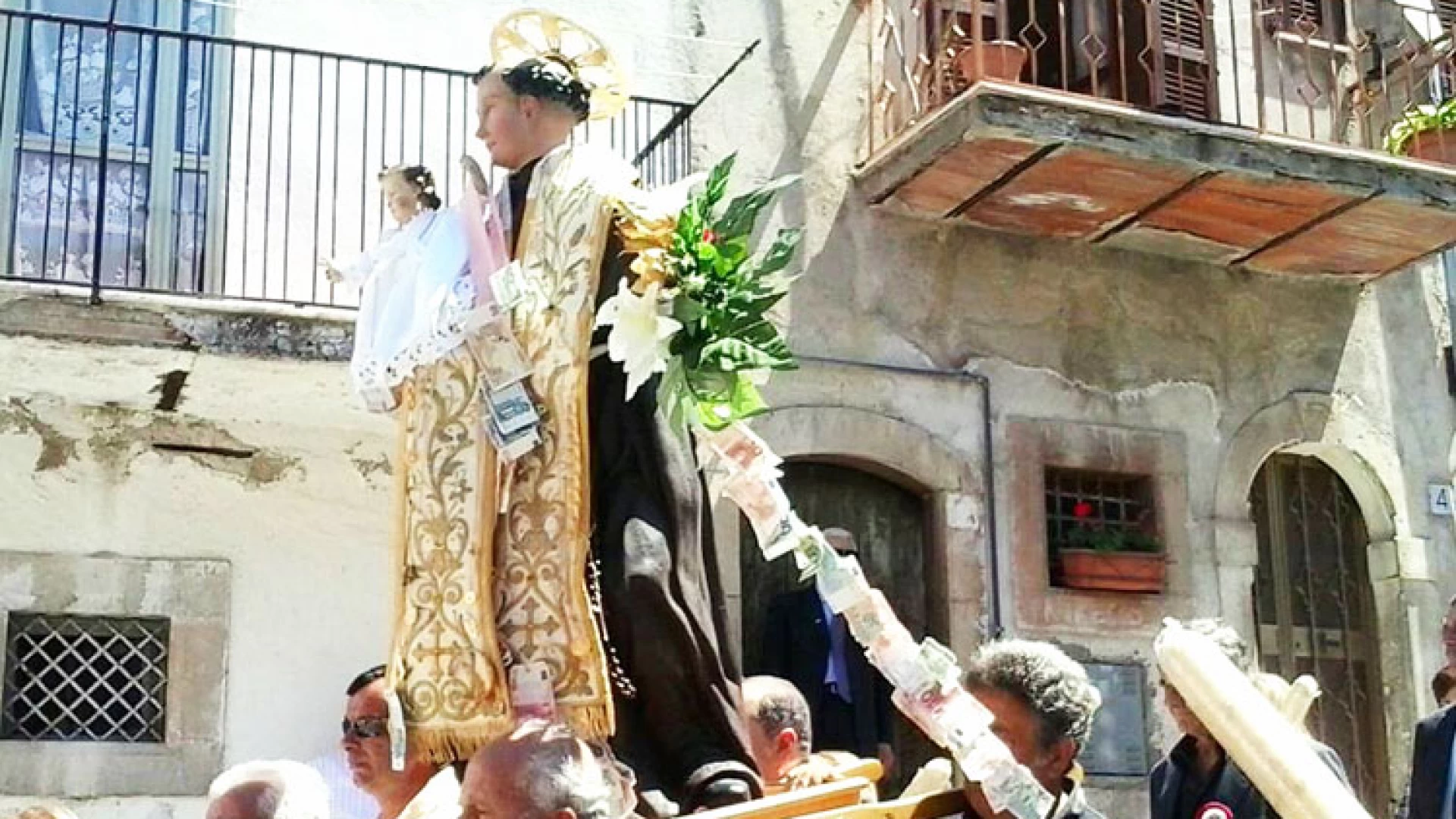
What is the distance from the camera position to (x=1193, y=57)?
10492 mm

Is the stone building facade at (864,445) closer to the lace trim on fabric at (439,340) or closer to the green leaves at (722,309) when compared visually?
the lace trim on fabric at (439,340)

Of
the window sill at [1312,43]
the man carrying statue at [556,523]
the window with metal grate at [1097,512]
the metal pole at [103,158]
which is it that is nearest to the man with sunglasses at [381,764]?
the man carrying statue at [556,523]

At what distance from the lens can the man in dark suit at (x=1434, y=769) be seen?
4797 mm

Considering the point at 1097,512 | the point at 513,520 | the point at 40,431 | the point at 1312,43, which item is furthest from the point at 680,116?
the point at 513,520

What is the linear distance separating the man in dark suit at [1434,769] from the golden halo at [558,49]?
2.48m

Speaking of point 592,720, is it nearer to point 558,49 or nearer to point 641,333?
point 641,333

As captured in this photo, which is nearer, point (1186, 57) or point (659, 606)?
point (659, 606)

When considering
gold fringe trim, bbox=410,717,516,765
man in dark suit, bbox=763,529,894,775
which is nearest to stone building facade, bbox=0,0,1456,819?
man in dark suit, bbox=763,529,894,775

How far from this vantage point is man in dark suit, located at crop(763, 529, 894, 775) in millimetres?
8352

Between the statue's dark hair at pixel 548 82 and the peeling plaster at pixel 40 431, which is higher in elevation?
the statue's dark hair at pixel 548 82

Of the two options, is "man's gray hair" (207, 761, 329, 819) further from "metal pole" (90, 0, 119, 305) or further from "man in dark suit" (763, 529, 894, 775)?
"man in dark suit" (763, 529, 894, 775)

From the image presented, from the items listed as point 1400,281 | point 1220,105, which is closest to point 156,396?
point 1220,105

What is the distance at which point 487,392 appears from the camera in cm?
437

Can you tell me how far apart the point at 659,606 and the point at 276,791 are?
1026 mm
